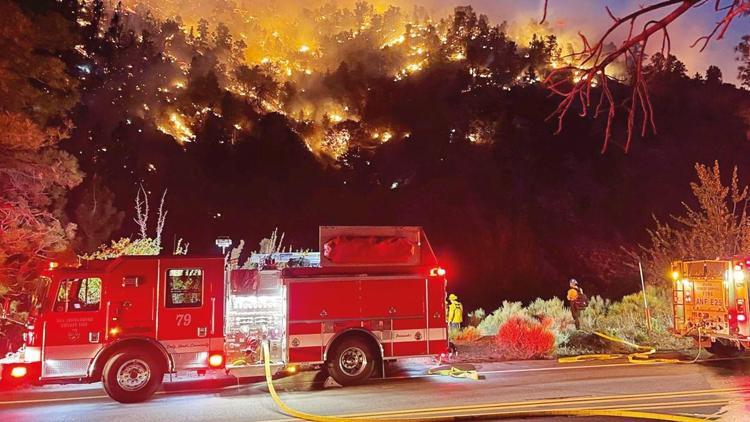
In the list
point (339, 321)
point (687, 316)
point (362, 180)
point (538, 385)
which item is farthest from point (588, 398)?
point (362, 180)

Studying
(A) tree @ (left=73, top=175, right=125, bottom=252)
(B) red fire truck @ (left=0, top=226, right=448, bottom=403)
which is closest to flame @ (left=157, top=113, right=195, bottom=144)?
(A) tree @ (left=73, top=175, right=125, bottom=252)

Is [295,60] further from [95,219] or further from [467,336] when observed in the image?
[467,336]

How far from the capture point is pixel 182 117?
6138 centimetres

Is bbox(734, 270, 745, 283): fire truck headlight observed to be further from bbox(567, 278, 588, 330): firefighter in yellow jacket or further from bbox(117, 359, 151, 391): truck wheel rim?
bbox(117, 359, 151, 391): truck wheel rim

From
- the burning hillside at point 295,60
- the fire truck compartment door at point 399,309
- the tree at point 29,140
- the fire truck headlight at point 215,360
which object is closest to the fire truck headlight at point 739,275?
the fire truck compartment door at point 399,309

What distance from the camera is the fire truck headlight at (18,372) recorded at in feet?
29.3

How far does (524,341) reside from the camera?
13.6 m

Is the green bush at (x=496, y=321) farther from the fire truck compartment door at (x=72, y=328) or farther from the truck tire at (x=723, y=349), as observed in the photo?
the fire truck compartment door at (x=72, y=328)

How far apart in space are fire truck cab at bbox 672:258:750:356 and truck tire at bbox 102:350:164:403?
11096 mm

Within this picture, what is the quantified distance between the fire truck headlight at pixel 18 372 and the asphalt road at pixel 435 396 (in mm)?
478

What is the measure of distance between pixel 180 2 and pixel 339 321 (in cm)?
9737

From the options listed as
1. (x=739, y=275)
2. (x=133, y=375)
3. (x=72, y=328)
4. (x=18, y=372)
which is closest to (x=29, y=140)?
(x=72, y=328)

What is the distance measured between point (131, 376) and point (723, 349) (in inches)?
484

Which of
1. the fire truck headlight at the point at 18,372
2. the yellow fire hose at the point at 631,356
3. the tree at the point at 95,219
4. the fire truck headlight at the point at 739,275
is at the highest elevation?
the tree at the point at 95,219
